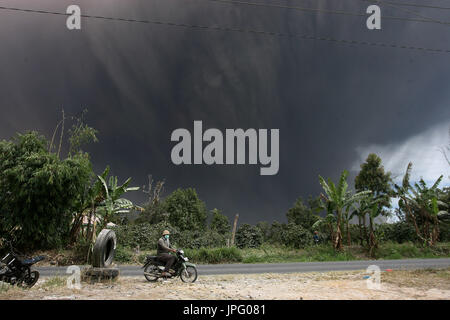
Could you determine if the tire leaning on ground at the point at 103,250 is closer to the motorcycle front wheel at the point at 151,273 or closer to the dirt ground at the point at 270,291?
the dirt ground at the point at 270,291

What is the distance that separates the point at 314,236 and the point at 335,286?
13836 mm

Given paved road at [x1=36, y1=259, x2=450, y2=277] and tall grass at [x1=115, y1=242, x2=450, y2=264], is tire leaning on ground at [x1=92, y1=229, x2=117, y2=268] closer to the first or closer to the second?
paved road at [x1=36, y1=259, x2=450, y2=277]

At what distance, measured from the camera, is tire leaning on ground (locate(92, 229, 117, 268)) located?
329 inches

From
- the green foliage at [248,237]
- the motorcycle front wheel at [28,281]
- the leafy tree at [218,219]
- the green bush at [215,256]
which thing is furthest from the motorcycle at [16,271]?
the leafy tree at [218,219]

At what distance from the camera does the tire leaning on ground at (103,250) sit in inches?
329

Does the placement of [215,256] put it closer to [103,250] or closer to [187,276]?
[187,276]

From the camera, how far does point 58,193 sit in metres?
14.9

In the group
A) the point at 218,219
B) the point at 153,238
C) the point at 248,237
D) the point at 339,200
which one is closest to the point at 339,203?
the point at 339,200

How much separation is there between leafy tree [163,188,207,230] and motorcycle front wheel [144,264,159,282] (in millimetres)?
24211

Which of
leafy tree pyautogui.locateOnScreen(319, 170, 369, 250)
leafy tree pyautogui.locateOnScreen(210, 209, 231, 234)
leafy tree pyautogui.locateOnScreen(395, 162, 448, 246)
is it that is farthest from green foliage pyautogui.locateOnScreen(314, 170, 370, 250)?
leafy tree pyautogui.locateOnScreen(210, 209, 231, 234)

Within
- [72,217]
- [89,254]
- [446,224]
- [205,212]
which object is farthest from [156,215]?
[446,224]

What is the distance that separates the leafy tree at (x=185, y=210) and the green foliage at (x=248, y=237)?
1325 cm

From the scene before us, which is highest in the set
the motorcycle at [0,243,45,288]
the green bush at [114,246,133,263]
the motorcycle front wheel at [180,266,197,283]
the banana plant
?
the banana plant

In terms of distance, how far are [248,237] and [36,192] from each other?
12.1 metres
